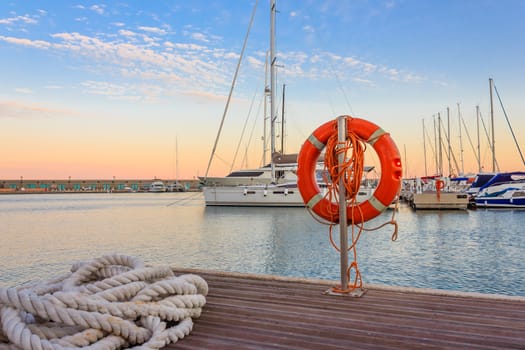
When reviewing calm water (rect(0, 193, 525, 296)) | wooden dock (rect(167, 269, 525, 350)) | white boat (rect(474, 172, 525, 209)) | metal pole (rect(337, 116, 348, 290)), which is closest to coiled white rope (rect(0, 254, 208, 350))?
wooden dock (rect(167, 269, 525, 350))

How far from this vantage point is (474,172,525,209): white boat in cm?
2741

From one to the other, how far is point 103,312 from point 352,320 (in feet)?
4.78

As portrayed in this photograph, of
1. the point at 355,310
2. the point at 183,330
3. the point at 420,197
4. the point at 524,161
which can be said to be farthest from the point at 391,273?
the point at 524,161

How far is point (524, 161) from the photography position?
30266 mm

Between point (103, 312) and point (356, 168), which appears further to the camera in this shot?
point (356, 168)

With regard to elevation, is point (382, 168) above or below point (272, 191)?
above

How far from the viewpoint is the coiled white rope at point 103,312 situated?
77.0 inches

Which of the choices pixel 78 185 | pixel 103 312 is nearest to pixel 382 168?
pixel 103 312

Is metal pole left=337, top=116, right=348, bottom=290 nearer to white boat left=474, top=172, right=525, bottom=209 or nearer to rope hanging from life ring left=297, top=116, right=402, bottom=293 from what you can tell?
rope hanging from life ring left=297, top=116, right=402, bottom=293

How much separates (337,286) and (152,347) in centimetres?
179

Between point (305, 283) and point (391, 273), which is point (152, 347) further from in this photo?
point (391, 273)

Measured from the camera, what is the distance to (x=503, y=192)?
92.1 ft

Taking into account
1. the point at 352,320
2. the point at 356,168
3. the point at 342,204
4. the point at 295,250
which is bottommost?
the point at 295,250

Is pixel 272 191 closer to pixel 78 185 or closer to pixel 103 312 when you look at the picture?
pixel 103 312
